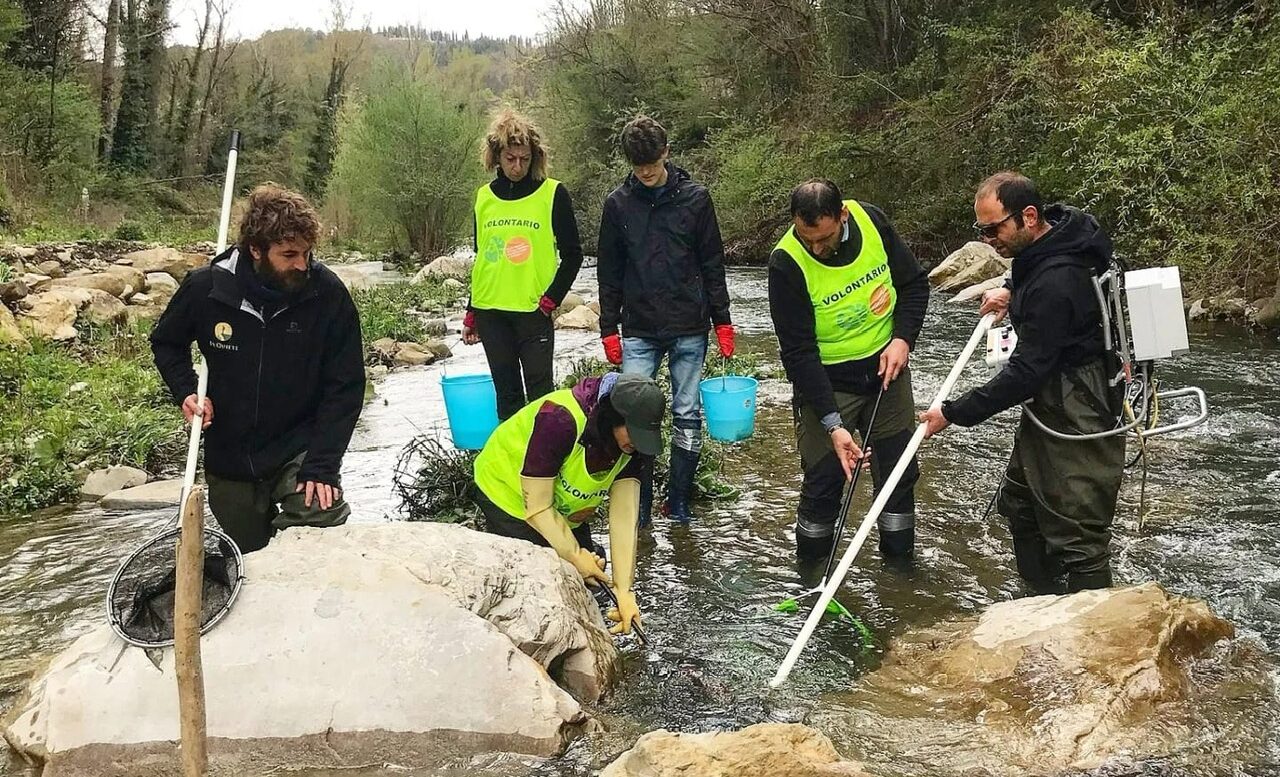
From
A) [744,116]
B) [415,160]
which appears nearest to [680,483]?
[744,116]

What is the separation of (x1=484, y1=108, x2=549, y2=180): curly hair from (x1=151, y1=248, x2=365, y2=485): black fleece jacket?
5.74 ft

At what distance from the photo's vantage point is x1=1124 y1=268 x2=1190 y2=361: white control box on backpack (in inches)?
140

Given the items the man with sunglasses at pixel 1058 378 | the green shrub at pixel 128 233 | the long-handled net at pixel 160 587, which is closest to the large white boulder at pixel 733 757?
the long-handled net at pixel 160 587

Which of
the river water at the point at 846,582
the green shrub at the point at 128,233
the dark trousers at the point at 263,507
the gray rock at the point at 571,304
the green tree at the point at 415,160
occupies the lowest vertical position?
the river water at the point at 846,582

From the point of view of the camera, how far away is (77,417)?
23.6 feet

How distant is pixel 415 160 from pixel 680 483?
23.1m

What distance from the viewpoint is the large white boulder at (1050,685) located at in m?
2.97

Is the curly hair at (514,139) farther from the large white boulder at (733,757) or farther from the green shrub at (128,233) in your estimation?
the green shrub at (128,233)

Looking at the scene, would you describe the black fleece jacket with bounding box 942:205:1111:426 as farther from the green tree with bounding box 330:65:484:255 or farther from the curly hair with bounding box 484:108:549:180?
the green tree with bounding box 330:65:484:255

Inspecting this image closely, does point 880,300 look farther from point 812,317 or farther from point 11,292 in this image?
point 11,292

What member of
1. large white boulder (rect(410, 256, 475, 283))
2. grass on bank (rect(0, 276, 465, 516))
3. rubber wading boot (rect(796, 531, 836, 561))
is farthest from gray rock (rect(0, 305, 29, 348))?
large white boulder (rect(410, 256, 475, 283))

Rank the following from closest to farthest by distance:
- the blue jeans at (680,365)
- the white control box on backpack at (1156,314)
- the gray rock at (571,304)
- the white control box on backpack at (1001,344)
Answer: the white control box on backpack at (1156,314), the white control box on backpack at (1001,344), the blue jeans at (680,365), the gray rock at (571,304)

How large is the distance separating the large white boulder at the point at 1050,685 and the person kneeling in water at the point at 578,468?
1.02m

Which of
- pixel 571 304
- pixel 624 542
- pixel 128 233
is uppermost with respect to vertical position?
pixel 128 233
